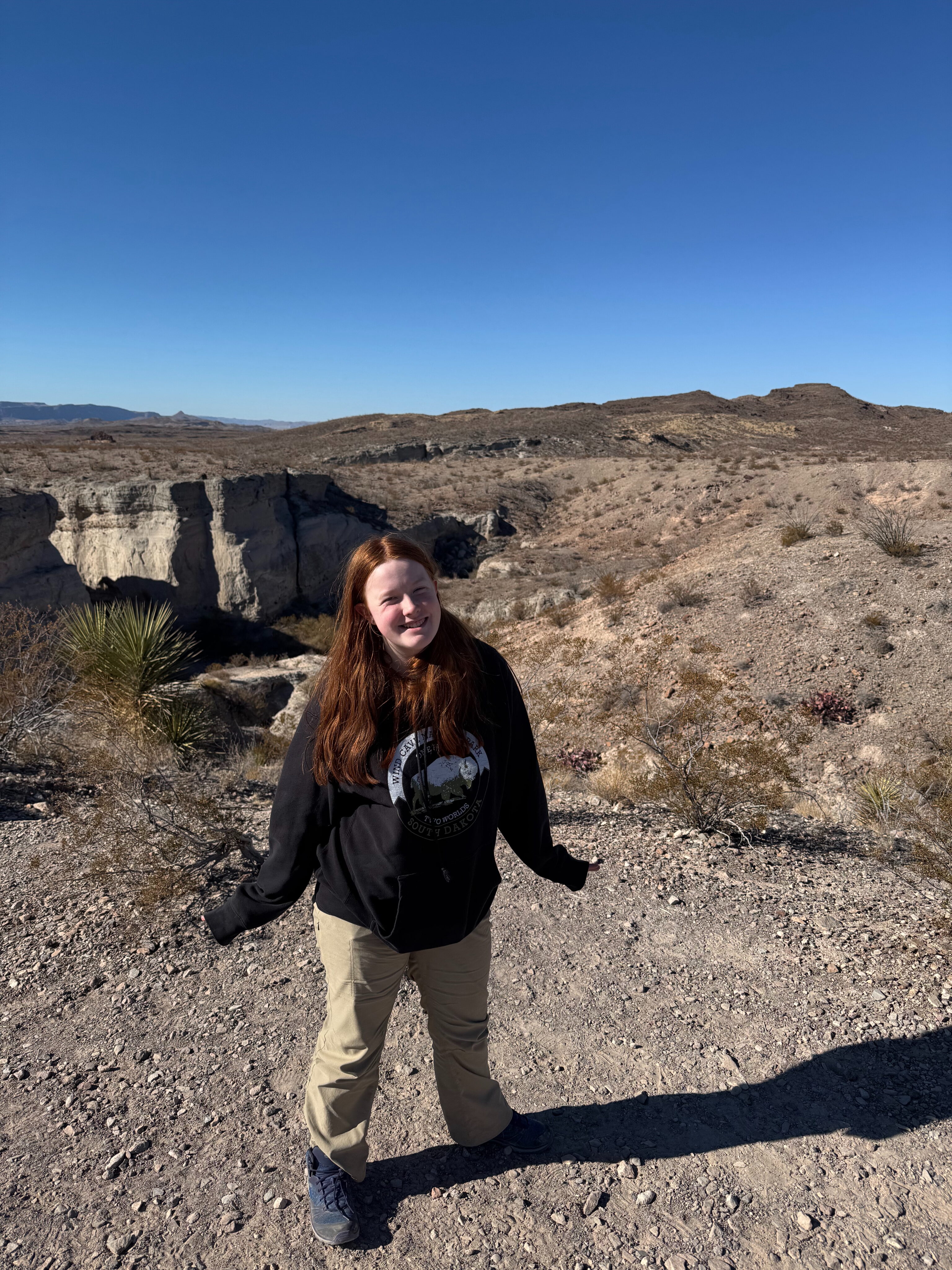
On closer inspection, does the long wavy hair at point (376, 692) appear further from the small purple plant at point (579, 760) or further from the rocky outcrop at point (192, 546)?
the rocky outcrop at point (192, 546)

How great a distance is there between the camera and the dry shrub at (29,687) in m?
5.57

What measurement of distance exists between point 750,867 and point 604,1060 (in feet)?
6.04

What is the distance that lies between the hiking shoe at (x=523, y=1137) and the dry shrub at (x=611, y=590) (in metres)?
11.3

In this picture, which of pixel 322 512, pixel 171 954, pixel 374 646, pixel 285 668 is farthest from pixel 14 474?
pixel 374 646

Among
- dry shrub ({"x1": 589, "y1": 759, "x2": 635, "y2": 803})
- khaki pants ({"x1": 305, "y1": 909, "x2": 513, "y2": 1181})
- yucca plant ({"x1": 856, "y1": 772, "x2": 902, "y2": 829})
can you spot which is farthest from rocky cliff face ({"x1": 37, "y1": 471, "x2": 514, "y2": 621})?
khaki pants ({"x1": 305, "y1": 909, "x2": 513, "y2": 1181})

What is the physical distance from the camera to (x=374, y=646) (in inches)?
71.6

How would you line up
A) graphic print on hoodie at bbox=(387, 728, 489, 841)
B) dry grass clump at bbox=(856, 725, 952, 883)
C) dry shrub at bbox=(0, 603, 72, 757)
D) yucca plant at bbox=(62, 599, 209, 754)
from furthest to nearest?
yucca plant at bbox=(62, 599, 209, 754) < dry shrub at bbox=(0, 603, 72, 757) < dry grass clump at bbox=(856, 725, 952, 883) < graphic print on hoodie at bbox=(387, 728, 489, 841)

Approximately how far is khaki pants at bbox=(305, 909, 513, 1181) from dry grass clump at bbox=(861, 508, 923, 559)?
37.9ft

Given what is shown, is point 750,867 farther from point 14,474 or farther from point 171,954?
point 14,474

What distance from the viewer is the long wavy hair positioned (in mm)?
1741

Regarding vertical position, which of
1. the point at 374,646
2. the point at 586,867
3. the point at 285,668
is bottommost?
the point at 285,668

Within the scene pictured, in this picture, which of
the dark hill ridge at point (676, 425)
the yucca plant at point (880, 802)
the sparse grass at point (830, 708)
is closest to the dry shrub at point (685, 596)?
the sparse grass at point (830, 708)

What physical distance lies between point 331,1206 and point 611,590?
1215cm

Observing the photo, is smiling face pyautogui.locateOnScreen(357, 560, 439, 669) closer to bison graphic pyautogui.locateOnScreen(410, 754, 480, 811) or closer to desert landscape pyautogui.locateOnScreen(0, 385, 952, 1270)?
bison graphic pyautogui.locateOnScreen(410, 754, 480, 811)
